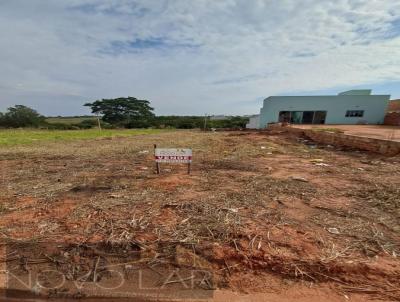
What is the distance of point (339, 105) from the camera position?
25.8 metres

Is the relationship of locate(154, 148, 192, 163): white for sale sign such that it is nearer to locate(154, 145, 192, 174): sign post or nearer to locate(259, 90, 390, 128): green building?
locate(154, 145, 192, 174): sign post

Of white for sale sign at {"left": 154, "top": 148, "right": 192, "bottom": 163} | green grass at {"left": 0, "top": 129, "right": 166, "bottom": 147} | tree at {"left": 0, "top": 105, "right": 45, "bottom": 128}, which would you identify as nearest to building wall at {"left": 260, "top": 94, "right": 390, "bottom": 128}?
green grass at {"left": 0, "top": 129, "right": 166, "bottom": 147}

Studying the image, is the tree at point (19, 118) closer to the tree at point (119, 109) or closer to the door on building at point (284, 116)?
the tree at point (119, 109)

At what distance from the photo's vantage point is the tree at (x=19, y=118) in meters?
38.2

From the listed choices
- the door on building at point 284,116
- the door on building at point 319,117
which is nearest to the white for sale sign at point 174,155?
the door on building at point 284,116

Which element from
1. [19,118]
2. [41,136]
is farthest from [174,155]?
[19,118]

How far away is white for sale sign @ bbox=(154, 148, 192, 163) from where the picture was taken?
476 cm

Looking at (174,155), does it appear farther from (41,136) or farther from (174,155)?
(41,136)

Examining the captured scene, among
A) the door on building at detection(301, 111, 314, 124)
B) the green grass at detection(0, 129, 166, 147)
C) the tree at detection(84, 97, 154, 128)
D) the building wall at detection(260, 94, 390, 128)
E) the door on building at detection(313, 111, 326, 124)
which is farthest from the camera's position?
the tree at detection(84, 97, 154, 128)

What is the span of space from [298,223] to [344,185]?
2.24m

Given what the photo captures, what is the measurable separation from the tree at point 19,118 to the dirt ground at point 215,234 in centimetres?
4138

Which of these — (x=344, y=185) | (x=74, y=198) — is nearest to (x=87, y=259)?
(x=74, y=198)

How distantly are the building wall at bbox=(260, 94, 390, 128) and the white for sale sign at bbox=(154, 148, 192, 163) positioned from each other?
24.5 metres

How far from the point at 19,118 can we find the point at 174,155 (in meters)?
44.7
